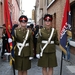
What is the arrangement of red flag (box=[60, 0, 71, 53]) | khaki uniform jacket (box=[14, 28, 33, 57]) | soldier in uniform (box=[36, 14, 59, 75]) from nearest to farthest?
khaki uniform jacket (box=[14, 28, 33, 57]) < soldier in uniform (box=[36, 14, 59, 75]) < red flag (box=[60, 0, 71, 53])

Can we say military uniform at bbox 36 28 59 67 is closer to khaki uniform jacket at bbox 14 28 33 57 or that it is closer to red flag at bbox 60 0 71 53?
khaki uniform jacket at bbox 14 28 33 57

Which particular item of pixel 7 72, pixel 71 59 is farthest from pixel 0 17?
pixel 7 72

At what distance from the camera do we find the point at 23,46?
5.60 m

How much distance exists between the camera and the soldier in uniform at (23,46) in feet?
18.3

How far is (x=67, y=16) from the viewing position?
6.62 metres

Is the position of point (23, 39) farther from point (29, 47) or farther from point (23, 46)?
point (29, 47)

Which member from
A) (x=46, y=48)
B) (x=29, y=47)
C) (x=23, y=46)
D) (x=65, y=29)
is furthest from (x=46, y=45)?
(x=65, y=29)

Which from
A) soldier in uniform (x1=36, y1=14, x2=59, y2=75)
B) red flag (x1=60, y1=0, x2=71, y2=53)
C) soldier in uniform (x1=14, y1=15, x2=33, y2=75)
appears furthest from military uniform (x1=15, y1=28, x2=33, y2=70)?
red flag (x1=60, y1=0, x2=71, y2=53)

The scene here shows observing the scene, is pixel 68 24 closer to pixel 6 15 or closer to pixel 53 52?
pixel 53 52

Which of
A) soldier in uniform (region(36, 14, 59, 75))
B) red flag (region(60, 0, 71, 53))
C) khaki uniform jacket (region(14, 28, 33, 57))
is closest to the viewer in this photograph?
khaki uniform jacket (region(14, 28, 33, 57))

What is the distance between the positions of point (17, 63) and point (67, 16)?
6.81ft

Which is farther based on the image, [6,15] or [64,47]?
[64,47]

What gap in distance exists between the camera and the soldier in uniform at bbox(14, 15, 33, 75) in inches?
220

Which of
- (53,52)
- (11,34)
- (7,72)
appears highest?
(11,34)
